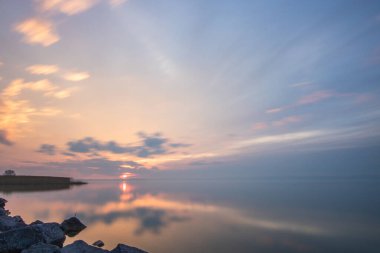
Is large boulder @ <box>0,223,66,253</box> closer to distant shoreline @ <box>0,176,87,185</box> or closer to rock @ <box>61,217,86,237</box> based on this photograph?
rock @ <box>61,217,86,237</box>

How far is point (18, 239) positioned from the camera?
17078mm

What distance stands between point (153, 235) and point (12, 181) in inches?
4341

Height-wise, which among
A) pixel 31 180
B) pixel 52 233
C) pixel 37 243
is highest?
pixel 31 180

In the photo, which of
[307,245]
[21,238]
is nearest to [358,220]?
[307,245]

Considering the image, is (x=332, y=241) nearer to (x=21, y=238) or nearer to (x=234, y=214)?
(x=234, y=214)

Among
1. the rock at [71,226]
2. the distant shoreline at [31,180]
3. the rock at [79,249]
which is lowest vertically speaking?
the rock at [71,226]

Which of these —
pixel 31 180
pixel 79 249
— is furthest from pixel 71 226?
pixel 31 180

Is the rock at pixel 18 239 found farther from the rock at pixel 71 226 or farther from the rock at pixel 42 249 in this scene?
the rock at pixel 71 226

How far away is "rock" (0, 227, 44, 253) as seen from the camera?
54.4 ft

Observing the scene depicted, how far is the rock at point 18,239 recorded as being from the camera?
1659cm

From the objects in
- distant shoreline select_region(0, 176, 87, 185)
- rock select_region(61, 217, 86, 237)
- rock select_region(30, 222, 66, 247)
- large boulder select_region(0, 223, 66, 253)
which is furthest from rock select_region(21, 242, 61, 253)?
distant shoreline select_region(0, 176, 87, 185)

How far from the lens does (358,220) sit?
120 feet

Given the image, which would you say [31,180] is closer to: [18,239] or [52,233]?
[52,233]

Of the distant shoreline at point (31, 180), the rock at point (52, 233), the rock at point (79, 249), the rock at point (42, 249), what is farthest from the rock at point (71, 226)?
the distant shoreline at point (31, 180)
